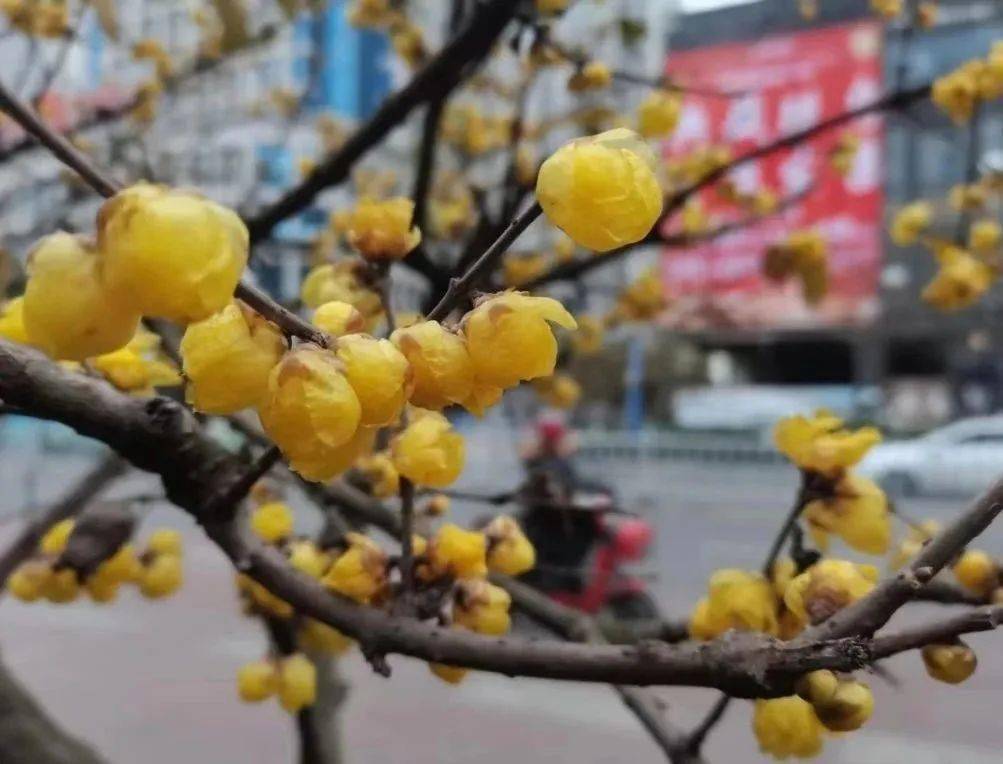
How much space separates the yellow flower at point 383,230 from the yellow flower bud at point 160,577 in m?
0.44

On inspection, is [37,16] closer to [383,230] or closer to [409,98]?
[409,98]

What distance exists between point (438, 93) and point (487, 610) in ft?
2.38

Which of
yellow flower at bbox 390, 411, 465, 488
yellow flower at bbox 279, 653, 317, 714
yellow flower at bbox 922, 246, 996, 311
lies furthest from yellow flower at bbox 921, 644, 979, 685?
yellow flower at bbox 922, 246, 996, 311

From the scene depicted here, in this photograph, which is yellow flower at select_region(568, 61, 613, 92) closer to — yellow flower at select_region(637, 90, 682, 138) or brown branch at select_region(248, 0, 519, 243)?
yellow flower at select_region(637, 90, 682, 138)

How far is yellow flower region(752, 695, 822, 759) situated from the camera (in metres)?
0.67

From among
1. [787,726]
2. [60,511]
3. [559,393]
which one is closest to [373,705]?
[559,393]

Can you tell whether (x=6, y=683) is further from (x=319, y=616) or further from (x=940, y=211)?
(x=940, y=211)

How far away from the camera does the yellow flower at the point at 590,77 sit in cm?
146

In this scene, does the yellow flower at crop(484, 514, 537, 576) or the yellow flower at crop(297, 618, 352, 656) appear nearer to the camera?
the yellow flower at crop(484, 514, 537, 576)

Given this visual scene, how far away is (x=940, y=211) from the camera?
11.7 m

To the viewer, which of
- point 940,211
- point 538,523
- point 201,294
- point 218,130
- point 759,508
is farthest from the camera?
point 940,211

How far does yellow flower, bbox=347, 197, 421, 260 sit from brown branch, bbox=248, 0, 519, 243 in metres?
0.53

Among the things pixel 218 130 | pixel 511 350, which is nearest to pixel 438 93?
pixel 511 350

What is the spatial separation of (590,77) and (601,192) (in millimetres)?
1086
